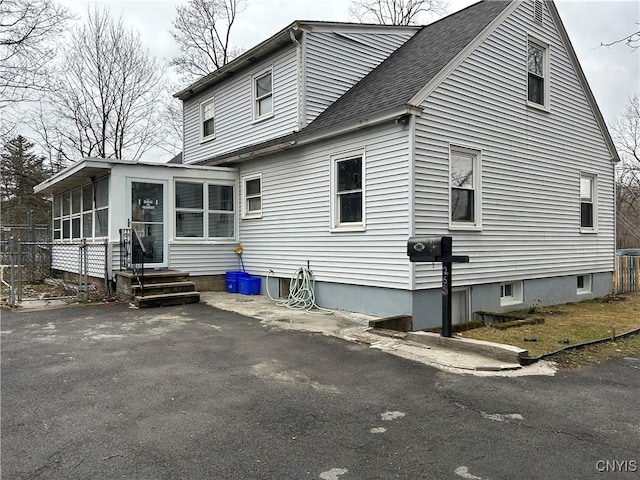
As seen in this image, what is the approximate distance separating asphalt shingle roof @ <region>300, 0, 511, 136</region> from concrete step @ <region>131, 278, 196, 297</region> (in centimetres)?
430

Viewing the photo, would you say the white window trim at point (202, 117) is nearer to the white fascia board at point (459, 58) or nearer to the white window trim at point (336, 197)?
the white window trim at point (336, 197)

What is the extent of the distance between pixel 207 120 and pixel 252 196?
4388mm

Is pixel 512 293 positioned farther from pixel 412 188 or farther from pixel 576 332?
pixel 412 188

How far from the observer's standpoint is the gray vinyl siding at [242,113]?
11.2 meters

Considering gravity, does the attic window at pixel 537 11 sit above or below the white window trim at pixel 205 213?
above

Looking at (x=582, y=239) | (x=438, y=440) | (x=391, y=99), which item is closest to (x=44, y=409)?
(x=438, y=440)

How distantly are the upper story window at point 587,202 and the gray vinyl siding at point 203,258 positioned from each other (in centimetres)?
940

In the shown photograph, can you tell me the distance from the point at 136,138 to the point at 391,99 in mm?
22725

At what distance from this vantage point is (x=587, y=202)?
12.3 meters

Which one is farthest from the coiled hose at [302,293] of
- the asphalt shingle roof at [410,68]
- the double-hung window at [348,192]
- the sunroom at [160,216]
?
the asphalt shingle roof at [410,68]

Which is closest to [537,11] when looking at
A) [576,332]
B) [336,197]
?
[336,197]

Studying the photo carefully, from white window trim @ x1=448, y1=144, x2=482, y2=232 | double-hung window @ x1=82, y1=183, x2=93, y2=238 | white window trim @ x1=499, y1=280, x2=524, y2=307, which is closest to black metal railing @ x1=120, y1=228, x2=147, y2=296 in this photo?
double-hung window @ x1=82, y1=183, x2=93, y2=238

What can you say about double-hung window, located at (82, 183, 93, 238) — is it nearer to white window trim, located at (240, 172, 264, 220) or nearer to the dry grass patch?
white window trim, located at (240, 172, 264, 220)

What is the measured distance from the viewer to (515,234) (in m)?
9.95
